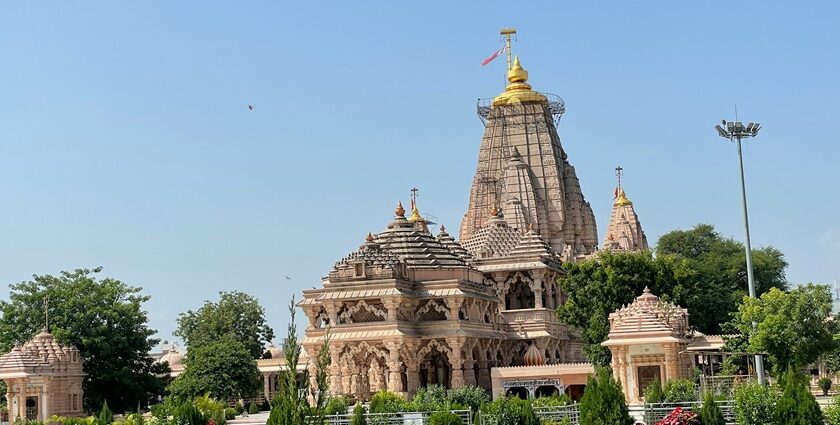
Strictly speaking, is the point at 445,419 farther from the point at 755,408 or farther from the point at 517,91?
the point at 517,91

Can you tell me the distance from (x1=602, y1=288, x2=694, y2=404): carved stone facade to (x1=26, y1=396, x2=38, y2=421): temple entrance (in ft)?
73.1

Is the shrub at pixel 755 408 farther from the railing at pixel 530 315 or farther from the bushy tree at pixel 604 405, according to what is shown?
the railing at pixel 530 315

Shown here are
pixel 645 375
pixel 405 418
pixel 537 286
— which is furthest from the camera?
pixel 537 286

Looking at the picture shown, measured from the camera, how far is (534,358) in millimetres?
54344

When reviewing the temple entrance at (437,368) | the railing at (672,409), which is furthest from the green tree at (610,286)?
the railing at (672,409)

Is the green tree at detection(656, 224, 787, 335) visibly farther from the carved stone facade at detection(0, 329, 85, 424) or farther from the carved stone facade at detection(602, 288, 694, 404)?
the carved stone facade at detection(0, 329, 85, 424)

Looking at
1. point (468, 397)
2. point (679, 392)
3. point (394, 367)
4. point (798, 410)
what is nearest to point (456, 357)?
point (394, 367)

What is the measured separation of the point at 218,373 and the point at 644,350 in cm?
2111

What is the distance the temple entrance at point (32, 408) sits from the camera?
47.4 m

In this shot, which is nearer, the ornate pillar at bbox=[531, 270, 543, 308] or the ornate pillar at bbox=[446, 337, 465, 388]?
the ornate pillar at bbox=[446, 337, 465, 388]

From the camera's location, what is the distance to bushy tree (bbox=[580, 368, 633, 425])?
31.4 meters

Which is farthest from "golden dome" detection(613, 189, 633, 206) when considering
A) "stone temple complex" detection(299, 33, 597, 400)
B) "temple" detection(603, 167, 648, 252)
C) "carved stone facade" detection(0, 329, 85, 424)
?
"carved stone facade" detection(0, 329, 85, 424)

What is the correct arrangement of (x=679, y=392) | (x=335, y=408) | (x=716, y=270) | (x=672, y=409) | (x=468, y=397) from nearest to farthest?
(x=672, y=409)
(x=679, y=392)
(x=335, y=408)
(x=468, y=397)
(x=716, y=270)

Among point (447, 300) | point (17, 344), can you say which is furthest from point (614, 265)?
point (17, 344)
